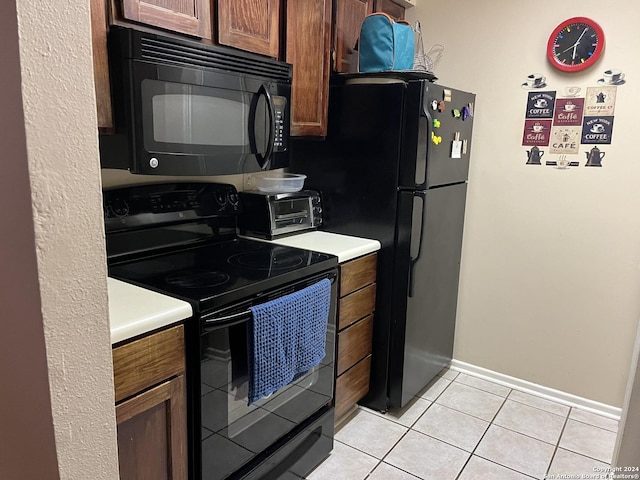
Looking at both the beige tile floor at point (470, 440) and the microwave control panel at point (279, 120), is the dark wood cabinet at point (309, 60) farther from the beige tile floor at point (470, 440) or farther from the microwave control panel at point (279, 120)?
the beige tile floor at point (470, 440)

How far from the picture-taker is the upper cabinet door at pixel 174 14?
4.53 ft

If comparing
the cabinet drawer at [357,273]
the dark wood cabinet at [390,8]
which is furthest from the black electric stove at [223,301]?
the dark wood cabinet at [390,8]

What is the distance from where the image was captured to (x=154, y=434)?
1.33 metres

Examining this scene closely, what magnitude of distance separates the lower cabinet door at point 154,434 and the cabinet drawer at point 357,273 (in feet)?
2.90

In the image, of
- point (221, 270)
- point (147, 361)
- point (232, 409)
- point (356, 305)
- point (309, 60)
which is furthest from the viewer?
point (356, 305)

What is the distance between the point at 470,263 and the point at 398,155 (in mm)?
932

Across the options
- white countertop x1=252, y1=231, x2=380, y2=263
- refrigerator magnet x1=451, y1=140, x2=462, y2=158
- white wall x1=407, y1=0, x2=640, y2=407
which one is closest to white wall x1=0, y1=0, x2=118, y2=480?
white countertop x1=252, y1=231, x2=380, y2=263

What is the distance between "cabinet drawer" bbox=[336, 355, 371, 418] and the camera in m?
2.19

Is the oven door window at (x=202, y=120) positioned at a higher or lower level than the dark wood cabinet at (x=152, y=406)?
higher

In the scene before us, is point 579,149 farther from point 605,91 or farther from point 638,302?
point 638,302

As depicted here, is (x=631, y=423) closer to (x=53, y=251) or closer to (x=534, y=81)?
(x=53, y=251)

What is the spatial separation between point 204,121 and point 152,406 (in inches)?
35.6

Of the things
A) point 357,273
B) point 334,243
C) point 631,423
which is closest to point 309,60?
point 334,243

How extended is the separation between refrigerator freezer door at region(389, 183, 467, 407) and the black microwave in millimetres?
745
